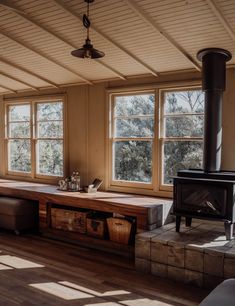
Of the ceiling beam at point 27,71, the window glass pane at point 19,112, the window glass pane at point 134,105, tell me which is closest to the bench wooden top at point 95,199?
the window glass pane at point 134,105

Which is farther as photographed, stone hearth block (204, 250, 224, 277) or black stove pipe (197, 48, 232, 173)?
black stove pipe (197, 48, 232, 173)

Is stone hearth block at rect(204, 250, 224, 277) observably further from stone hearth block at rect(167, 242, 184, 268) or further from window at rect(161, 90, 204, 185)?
window at rect(161, 90, 204, 185)

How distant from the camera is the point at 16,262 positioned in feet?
12.9

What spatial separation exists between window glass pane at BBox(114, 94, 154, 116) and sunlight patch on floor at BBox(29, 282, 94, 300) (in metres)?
2.79

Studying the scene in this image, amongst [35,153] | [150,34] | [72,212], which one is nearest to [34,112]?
[35,153]

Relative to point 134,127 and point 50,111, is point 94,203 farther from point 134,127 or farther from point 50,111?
point 50,111

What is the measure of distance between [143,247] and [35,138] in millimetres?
3543

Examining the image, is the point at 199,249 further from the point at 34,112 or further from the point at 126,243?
the point at 34,112

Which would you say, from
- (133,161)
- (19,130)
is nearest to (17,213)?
(133,161)

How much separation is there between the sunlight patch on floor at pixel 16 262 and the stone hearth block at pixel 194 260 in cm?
173

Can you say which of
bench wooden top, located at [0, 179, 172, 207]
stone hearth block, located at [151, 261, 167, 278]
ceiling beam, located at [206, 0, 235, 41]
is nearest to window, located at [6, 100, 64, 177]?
bench wooden top, located at [0, 179, 172, 207]

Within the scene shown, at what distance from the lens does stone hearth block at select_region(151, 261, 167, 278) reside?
3.45 metres

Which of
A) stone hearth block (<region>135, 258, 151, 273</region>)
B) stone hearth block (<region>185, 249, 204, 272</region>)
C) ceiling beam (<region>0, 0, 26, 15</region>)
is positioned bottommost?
stone hearth block (<region>135, 258, 151, 273</region>)

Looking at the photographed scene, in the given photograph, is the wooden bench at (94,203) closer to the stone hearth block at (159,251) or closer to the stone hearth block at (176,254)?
the stone hearth block at (159,251)
